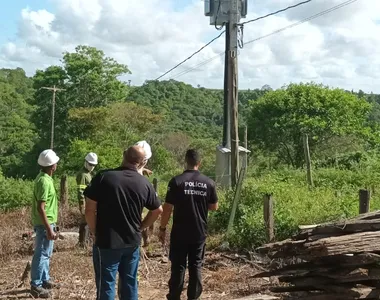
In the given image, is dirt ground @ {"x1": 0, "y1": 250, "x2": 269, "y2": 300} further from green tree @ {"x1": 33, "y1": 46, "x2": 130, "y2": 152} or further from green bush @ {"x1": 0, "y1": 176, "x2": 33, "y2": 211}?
green tree @ {"x1": 33, "y1": 46, "x2": 130, "y2": 152}

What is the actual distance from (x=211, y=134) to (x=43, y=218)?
1824 inches

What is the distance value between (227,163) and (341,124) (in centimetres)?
1580

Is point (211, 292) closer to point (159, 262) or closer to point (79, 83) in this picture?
point (159, 262)

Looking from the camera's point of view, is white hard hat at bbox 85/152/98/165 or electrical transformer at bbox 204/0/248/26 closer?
white hard hat at bbox 85/152/98/165

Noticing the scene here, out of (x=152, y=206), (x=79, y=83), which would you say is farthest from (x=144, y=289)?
(x=79, y=83)

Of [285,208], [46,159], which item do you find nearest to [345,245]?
[46,159]

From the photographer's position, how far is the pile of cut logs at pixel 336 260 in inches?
202

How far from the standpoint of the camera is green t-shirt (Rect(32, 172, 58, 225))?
655cm

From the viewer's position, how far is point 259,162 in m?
32.2

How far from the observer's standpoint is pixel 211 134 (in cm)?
5266

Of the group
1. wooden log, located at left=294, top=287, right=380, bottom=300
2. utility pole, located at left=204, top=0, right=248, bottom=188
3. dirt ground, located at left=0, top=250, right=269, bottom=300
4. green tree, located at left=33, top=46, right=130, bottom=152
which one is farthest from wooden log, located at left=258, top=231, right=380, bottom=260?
green tree, located at left=33, top=46, right=130, bottom=152

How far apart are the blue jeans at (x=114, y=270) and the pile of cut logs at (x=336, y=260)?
1.28 m

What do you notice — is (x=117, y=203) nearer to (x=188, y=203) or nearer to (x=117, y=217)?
(x=117, y=217)

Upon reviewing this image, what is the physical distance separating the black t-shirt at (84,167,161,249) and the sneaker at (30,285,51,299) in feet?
6.34
